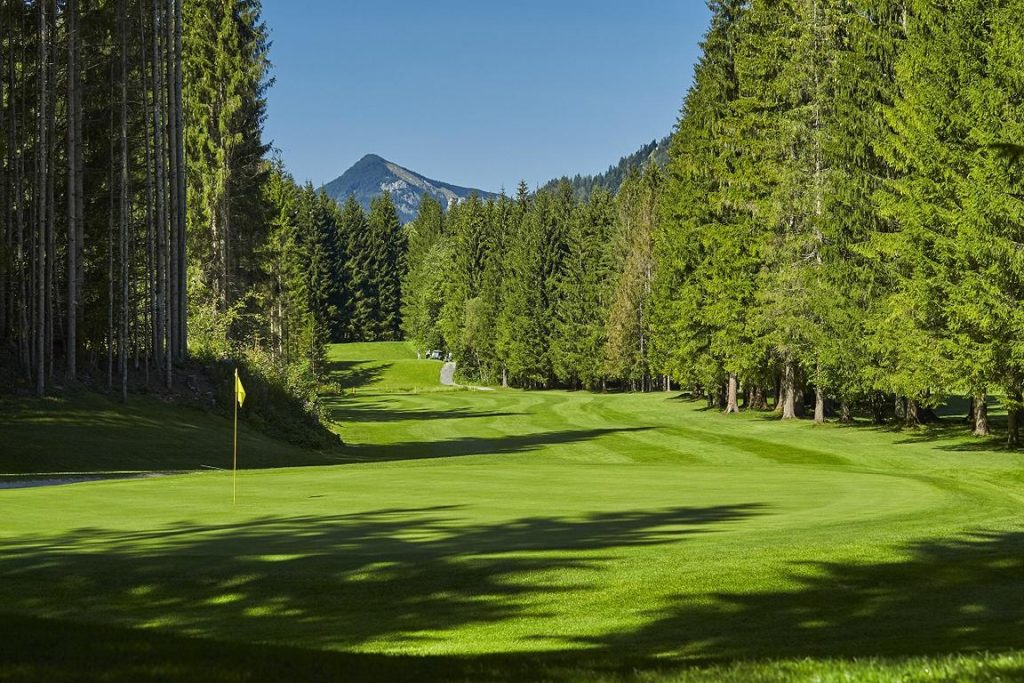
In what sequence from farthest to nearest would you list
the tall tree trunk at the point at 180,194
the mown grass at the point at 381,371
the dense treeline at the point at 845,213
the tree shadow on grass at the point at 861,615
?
the mown grass at the point at 381,371
the tall tree trunk at the point at 180,194
the dense treeline at the point at 845,213
the tree shadow on grass at the point at 861,615

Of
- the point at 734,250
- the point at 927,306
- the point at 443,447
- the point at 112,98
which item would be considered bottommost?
the point at 443,447

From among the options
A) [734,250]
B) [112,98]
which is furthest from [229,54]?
[734,250]

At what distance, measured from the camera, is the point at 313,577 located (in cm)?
1008

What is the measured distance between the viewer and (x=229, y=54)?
166 feet

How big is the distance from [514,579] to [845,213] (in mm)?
33320

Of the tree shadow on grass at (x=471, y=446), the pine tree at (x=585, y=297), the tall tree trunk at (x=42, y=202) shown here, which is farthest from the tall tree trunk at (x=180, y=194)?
the pine tree at (x=585, y=297)

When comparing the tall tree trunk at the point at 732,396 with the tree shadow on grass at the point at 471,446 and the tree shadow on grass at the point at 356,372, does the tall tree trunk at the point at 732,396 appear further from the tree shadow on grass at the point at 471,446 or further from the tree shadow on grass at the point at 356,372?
the tree shadow on grass at the point at 356,372

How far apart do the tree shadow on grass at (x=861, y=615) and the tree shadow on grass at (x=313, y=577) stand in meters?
1.21

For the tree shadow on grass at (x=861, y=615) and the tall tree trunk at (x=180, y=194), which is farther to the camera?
the tall tree trunk at (x=180, y=194)

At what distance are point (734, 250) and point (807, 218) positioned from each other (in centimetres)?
702

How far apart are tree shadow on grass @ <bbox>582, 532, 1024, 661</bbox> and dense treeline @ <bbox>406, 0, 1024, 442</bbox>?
3.56m

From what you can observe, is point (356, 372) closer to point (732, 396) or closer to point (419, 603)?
point (732, 396)

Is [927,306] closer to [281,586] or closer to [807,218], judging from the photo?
[807,218]

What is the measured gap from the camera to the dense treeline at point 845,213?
2884cm
